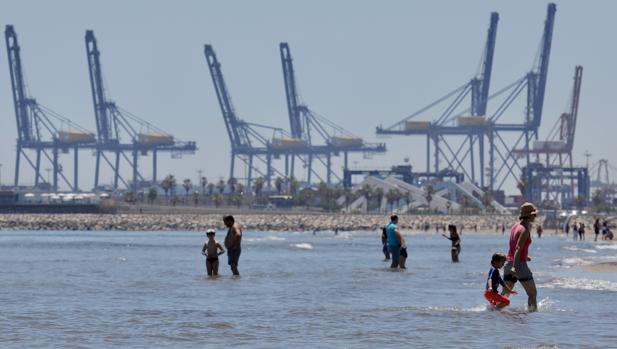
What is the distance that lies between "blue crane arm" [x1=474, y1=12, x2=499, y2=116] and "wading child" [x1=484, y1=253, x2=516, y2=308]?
164 metres

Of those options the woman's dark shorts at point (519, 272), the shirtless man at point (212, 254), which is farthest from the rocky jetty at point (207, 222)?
the woman's dark shorts at point (519, 272)

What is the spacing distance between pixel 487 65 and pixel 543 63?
23.7 ft

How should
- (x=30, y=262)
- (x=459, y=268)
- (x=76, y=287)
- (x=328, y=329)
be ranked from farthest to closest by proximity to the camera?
1. (x=30, y=262)
2. (x=459, y=268)
3. (x=76, y=287)
4. (x=328, y=329)

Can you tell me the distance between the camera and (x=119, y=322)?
56.6ft

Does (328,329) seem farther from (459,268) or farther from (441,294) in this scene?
(459,268)

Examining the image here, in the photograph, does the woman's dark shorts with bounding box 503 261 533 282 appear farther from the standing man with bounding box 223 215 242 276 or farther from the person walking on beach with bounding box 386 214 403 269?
the person walking on beach with bounding box 386 214 403 269

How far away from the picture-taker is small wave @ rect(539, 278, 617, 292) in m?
23.3

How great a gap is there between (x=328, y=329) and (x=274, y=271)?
43.7ft

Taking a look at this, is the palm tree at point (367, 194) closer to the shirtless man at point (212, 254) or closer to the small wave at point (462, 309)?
the shirtless man at point (212, 254)

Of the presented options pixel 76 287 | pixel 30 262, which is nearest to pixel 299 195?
pixel 30 262

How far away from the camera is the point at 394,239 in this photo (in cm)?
2858

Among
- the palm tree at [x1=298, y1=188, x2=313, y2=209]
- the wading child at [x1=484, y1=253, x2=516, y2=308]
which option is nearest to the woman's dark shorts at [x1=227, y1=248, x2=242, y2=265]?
the wading child at [x1=484, y1=253, x2=516, y2=308]

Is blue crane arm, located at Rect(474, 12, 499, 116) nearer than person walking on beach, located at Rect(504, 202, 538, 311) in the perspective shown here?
No

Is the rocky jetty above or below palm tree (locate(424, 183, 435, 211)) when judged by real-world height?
below
